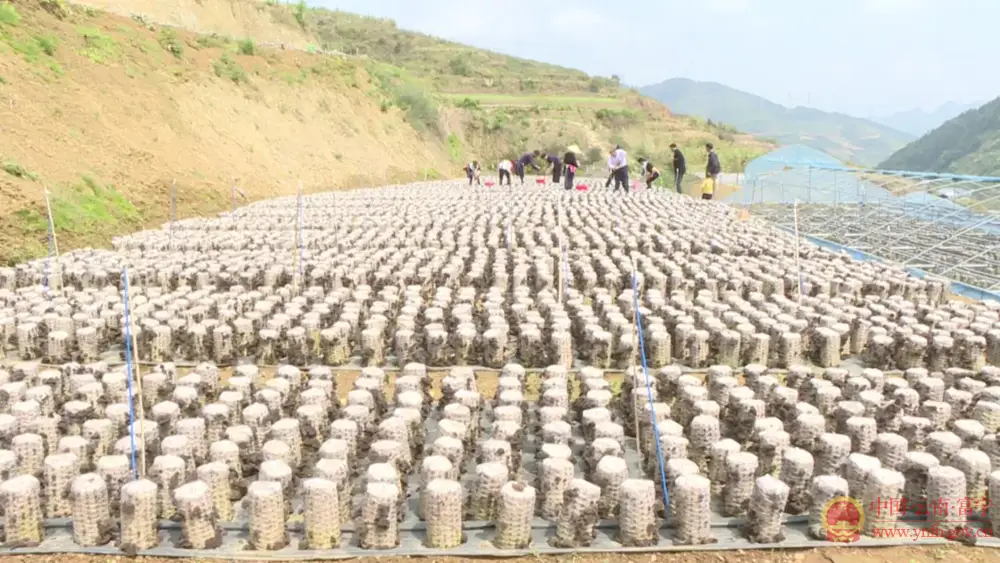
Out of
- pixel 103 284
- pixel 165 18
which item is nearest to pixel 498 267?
pixel 103 284

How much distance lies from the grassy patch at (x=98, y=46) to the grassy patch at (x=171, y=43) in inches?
119

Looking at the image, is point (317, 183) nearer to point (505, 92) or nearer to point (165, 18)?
point (165, 18)

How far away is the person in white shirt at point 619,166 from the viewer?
65.0ft

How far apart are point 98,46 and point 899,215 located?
21309 mm

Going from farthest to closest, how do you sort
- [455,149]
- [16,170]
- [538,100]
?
[538,100]
[455,149]
[16,170]

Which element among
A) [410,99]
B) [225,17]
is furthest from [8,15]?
[410,99]

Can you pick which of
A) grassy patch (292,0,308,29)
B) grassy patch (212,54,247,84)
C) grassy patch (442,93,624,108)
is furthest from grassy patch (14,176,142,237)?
grassy patch (442,93,624,108)

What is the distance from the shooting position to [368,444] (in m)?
4.62

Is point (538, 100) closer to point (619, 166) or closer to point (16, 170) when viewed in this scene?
point (619, 166)

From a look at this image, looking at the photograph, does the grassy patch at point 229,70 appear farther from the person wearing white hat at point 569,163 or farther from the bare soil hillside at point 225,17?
the person wearing white hat at point 569,163

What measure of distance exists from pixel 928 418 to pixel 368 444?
12.4ft

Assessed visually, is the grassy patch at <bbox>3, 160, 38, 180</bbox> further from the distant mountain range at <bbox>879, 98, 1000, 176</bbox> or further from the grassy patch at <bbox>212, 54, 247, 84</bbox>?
the distant mountain range at <bbox>879, 98, 1000, 176</bbox>

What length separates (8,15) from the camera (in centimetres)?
1769

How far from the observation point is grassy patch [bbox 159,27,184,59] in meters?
24.5
